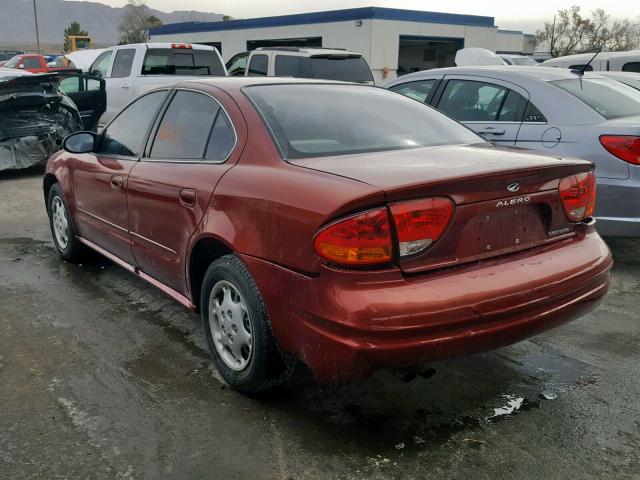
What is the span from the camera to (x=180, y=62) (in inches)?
462

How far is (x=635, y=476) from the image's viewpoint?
247 centimetres

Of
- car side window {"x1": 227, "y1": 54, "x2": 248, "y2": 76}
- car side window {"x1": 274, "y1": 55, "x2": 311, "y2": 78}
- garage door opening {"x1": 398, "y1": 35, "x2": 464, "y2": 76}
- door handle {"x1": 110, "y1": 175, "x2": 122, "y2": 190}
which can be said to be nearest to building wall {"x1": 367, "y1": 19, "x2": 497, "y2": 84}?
garage door opening {"x1": 398, "y1": 35, "x2": 464, "y2": 76}

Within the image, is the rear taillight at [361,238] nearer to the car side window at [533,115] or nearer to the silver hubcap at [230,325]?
the silver hubcap at [230,325]

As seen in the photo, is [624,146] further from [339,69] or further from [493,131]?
[339,69]

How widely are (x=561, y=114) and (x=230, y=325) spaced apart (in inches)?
138

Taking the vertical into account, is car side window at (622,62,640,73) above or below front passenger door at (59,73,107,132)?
above

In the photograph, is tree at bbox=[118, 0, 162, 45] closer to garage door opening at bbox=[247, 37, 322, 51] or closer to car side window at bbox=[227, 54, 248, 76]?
garage door opening at bbox=[247, 37, 322, 51]

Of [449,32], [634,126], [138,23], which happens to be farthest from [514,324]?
[138,23]

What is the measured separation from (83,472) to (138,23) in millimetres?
88436

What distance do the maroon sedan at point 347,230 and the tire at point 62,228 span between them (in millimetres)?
1432

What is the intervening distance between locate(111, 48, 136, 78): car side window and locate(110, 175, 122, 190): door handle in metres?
8.59

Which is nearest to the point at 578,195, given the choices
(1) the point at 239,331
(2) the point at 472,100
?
(1) the point at 239,331

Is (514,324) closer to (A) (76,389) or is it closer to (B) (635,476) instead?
(B) (635,476)

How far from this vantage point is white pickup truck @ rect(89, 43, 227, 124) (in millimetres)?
11594
